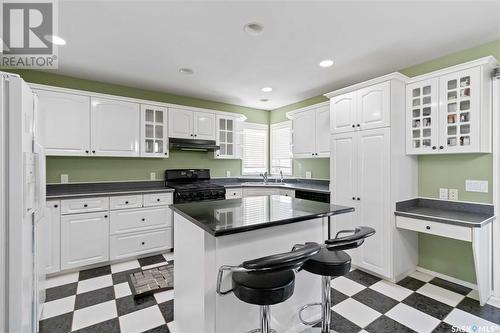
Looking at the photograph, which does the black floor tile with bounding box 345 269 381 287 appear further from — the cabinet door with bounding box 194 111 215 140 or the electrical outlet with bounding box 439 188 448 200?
the cabinet door with bounding box 194 111 215 140

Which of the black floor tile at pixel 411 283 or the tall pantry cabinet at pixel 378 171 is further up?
the tall pantry cabinet at pixel 378 171

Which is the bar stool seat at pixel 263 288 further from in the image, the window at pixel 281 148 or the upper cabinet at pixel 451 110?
the window at pixel 281 148

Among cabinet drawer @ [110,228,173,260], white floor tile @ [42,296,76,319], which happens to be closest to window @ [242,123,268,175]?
cabinet drawer @ [110,228,173,260]

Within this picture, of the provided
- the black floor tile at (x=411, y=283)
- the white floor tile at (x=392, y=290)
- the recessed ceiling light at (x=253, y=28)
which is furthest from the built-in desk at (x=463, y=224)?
the recessed ceiling light at (x=253, y=28)

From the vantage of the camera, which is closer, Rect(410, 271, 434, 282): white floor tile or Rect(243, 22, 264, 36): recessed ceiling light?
Rect(243, 22, 264, 36): recessed ceiling light

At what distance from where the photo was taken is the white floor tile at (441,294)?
7.45 ft

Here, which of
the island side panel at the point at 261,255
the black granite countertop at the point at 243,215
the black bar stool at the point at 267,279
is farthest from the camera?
the island side panel at the point at 261,255

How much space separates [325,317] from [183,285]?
1062mm

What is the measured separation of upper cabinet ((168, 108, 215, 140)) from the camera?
3.88 m

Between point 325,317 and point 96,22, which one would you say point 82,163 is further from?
point 325,317

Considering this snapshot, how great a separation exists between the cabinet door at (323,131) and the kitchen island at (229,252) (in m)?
2.01

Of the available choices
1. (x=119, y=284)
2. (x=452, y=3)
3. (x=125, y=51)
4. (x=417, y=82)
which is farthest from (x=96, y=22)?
(x=417, y=82)

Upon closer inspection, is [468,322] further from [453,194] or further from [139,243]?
[139,243]

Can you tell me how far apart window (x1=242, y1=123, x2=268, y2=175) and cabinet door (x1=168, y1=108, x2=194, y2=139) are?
4.51 feet
